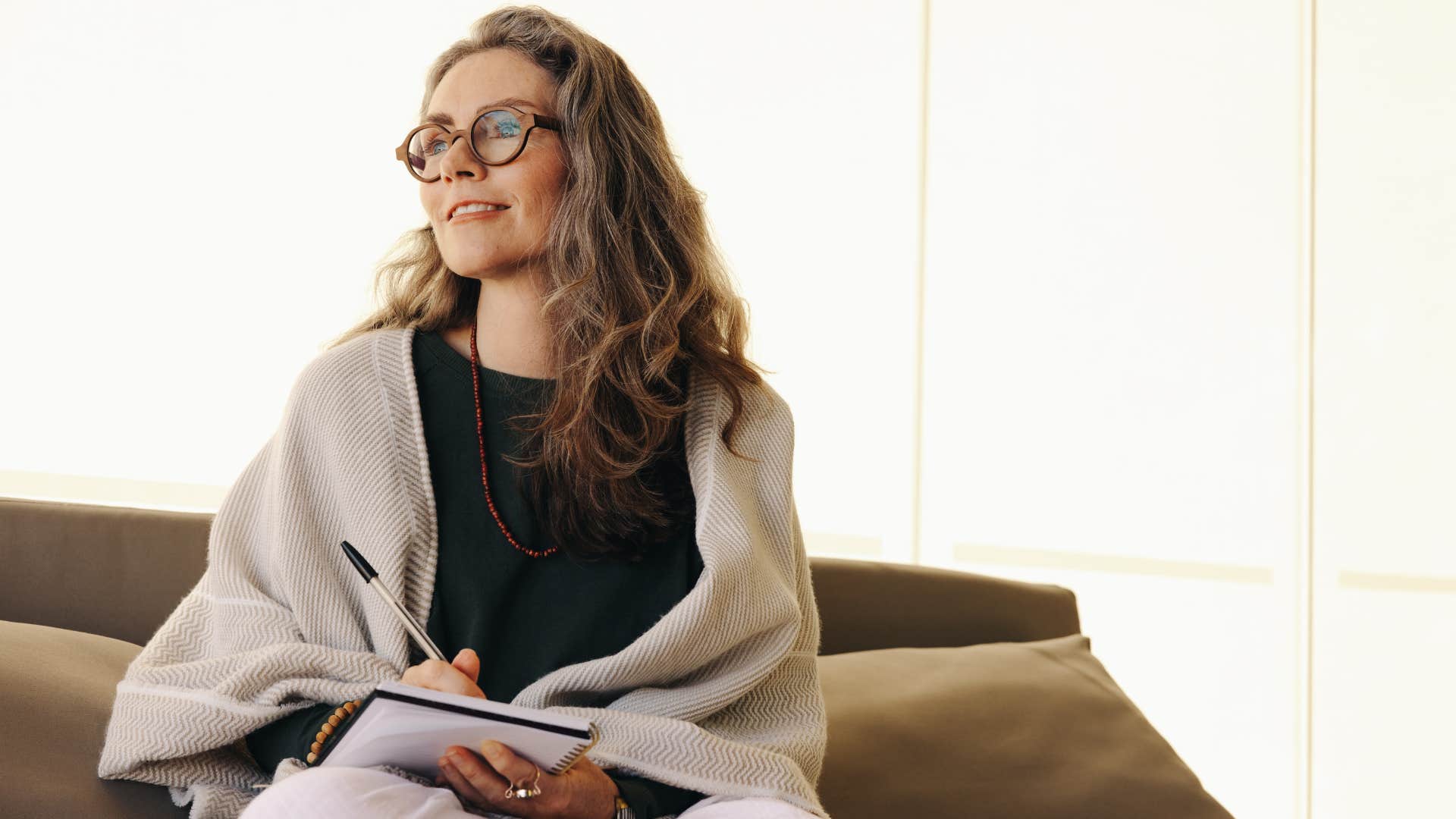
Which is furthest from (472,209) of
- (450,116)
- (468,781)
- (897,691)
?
(897,691)

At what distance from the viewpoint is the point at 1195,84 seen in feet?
10.7

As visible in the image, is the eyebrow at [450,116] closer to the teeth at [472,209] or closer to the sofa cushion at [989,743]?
the teeth at [472,209]

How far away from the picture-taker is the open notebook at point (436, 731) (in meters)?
0.88

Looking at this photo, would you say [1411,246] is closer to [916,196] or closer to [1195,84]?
[1195,84]

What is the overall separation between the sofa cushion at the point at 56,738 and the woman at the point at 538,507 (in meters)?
0.03

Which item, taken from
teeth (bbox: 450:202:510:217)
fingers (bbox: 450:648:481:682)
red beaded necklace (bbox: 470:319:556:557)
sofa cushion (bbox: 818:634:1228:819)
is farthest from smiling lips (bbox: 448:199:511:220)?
sofa cushion (bbox: 818:634:1228:819)

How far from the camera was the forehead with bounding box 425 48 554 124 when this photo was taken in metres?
1.32

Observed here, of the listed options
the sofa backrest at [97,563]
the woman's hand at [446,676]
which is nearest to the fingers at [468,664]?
the woman's hand at [446,676]

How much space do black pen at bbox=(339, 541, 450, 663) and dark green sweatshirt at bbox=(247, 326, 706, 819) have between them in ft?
0.27

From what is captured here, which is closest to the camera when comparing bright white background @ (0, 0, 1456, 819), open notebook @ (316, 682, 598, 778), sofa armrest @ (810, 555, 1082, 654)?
open notebook @ (316, 682, 598, 778)

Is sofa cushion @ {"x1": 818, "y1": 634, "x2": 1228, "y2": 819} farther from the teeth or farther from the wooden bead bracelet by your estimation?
the teeth

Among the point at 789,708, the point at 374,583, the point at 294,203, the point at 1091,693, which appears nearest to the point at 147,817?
the point at 374,583

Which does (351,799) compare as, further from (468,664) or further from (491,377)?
(491,377)

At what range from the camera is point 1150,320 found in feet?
10.7
